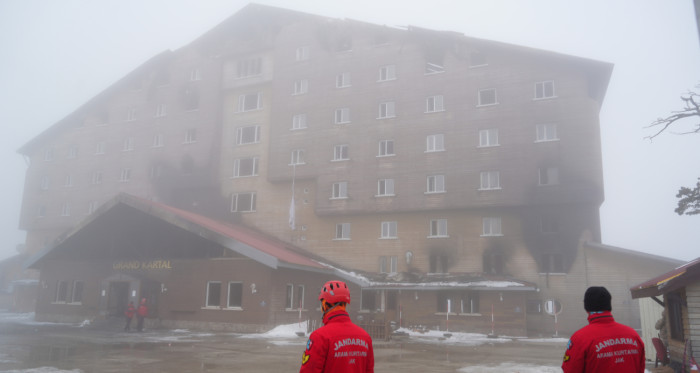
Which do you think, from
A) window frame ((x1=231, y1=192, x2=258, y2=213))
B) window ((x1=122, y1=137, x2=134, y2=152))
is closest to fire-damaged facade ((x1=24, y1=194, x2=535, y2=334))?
window frame ((x1=231, y1=192, x2=258, y2=213))

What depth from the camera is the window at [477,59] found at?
4234cm

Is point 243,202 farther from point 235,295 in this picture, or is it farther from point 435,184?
point 435,184

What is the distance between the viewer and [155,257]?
3472 centimetres

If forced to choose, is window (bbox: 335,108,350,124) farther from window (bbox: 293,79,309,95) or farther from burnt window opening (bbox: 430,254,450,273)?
burnt window opening (bbox: 430,254,450,273)

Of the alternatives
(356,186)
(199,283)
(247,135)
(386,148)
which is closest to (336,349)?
(199,283)

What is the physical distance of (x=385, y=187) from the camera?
4322 cm

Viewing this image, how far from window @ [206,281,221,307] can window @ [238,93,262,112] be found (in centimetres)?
2185

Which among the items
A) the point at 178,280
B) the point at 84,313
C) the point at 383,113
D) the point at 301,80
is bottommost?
the point at 84,313

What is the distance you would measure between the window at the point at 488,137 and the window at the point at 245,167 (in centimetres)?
2021

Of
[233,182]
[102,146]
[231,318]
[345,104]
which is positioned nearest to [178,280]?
[231,318]

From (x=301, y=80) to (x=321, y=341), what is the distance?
4437 centimetres

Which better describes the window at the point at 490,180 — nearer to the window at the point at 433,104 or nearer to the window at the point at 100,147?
the window at the point at 433,104

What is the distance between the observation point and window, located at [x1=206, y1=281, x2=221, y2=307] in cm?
3256

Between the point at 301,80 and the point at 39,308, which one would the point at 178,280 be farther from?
the point at 301,80
